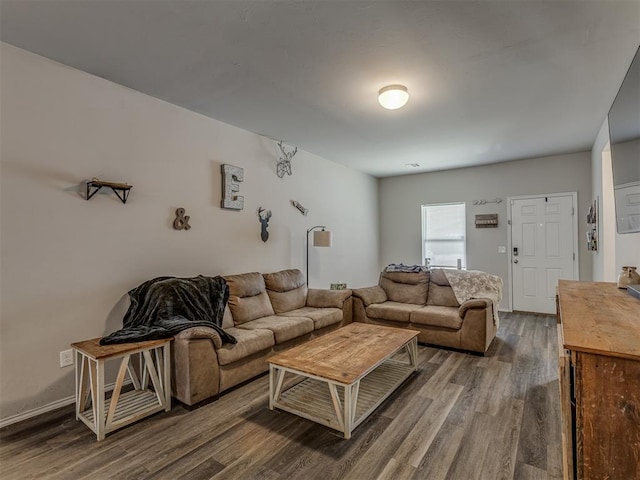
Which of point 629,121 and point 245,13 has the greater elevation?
point 245,13

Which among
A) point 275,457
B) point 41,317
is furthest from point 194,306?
Result: point 275,457

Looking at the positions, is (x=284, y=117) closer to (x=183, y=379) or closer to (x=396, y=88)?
(x=396, y=88)

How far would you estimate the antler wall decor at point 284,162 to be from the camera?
14.9ft

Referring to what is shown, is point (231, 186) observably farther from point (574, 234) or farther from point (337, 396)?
point (574, 234)

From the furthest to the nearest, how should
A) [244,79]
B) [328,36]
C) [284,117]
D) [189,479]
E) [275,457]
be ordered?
[284,117]
[244,79]
[328,36]
[275,457]
[189,479]

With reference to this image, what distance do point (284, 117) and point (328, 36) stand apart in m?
1.50

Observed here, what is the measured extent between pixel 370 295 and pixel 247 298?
168 centimetres

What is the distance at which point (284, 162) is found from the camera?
4617 mm

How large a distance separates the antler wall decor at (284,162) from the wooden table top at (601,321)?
135 inches

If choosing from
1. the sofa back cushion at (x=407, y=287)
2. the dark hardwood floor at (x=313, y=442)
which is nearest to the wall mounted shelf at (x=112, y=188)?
the dark hardwood floor at (x=313, y=442)

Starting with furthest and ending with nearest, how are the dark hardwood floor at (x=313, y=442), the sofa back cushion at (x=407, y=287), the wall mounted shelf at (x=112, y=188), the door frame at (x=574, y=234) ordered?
1. the door frame at (x=574, y=234)
2. the sofa back cushion at (x=407, y=287)
3. the wall mounted shelf at (x=112, y=188)
4. the dark hardwood floor at (x=313, y=442)

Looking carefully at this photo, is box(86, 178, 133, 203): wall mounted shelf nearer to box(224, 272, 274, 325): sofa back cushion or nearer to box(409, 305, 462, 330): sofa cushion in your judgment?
box(224, 272, 274, 325): sofa back cushion

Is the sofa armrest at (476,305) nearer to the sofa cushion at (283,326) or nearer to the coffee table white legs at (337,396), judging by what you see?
the coffee table white legs at (337,396)

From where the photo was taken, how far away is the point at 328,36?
7.18ft
